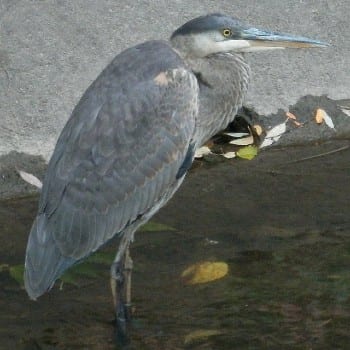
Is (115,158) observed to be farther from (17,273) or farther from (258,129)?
(258,129)

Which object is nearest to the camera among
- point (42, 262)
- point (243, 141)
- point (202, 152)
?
point (42, 262)

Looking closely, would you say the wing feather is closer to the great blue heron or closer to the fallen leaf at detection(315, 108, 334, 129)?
the great blue heron

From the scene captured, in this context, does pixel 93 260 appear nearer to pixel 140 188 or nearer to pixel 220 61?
pixel 140 188

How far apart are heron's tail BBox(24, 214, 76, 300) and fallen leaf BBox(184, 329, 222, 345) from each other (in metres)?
0.62

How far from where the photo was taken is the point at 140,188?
539cm

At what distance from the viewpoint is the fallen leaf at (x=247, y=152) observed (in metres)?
7.17

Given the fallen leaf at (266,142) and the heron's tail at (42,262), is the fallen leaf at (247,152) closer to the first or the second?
the fallen leaf at (266,142)

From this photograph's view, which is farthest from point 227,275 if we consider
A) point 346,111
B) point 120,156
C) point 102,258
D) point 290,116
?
point 346,111

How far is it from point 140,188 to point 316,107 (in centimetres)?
256

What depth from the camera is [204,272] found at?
5840mm

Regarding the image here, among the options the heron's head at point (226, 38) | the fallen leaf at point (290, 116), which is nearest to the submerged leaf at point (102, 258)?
the heron's head at point (226, 38)

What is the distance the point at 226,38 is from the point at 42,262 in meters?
1.37

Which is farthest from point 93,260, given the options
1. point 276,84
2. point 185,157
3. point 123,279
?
point 276,84

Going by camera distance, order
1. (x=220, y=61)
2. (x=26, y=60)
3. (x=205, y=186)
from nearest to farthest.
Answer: (x=220, y=61) → (x=205, y=186) → (x=26, y=60)
